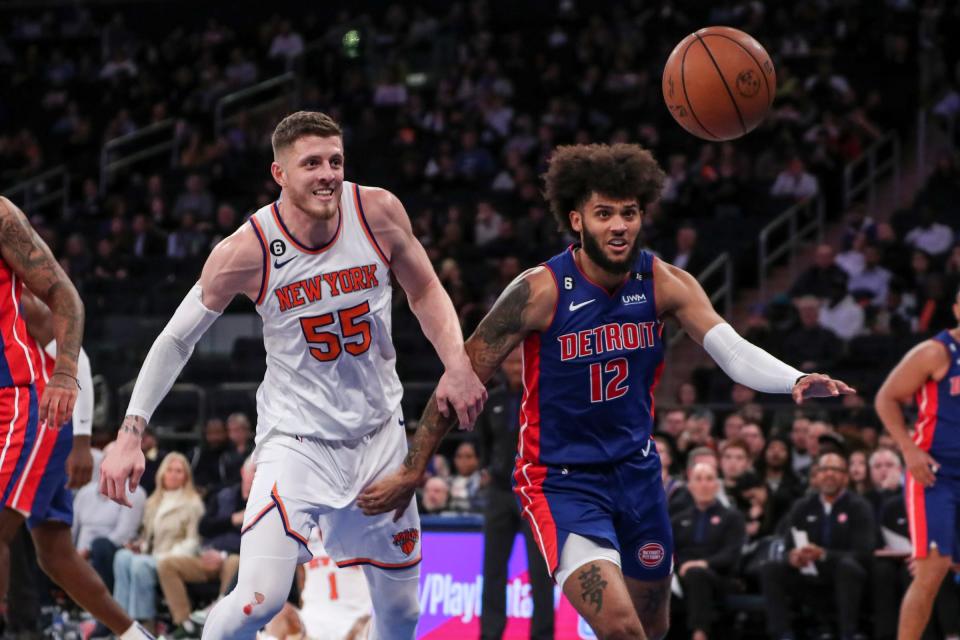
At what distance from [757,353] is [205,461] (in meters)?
8.72

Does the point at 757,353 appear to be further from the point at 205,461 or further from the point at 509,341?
the point at 205,461

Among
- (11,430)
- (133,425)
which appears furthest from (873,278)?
(133,425)

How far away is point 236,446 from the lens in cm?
1338

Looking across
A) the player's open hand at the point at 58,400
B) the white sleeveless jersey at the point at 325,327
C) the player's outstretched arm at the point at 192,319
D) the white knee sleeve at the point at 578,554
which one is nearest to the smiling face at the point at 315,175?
the white sleeveless jersey at the point at 325,327

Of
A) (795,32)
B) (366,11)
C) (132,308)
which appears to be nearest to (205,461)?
(132,308)

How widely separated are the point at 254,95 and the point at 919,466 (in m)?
17.2

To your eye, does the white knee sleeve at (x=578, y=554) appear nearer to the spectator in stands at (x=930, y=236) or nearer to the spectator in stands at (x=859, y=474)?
the spectator in stands at (x=859, y=474)

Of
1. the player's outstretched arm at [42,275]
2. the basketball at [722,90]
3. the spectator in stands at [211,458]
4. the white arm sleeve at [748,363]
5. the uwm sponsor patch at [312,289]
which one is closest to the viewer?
the white arm sleeve at [748,363]

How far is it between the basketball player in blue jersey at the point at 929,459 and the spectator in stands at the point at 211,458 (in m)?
6.75

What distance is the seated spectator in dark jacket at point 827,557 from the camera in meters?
9.87

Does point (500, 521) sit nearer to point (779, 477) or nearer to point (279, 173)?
point (779, 477)

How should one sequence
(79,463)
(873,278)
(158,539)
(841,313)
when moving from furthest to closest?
(873,278) < (841,313) < (158,539) < (79,463)

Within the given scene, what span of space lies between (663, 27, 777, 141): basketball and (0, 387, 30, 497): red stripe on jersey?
3561 mm

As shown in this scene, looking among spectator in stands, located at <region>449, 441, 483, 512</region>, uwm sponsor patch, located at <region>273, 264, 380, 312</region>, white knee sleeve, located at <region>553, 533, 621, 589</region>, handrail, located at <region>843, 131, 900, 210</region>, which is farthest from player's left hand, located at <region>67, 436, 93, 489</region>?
handrail, located at <region>843, 131, 900, 210</region>
